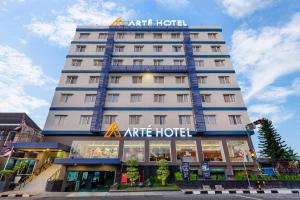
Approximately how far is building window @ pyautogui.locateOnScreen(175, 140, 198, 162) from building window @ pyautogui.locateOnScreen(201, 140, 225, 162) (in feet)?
4.38

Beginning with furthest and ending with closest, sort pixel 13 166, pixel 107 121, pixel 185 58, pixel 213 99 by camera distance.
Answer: pixel 185 58 < pixel 213 99 < pixel 107 121 < pixel 13 166

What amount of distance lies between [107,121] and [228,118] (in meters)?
18.7

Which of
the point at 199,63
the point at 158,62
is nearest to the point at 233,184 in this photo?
the point at 199,63

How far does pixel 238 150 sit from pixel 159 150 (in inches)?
448

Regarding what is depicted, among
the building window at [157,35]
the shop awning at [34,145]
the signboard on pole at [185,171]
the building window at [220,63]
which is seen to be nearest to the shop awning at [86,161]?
the shop awning at [34,145]

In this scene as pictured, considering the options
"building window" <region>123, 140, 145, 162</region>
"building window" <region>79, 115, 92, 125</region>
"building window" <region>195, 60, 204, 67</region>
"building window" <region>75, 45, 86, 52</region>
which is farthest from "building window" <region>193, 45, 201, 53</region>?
"building window" <region>79, 115, 92, 125</region>

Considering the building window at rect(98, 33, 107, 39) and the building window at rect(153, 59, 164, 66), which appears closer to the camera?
the building window at rect(153, 59, 164, 66)

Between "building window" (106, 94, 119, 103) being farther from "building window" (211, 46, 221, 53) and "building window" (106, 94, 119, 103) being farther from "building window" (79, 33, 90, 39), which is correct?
"building window" (211, 46, 221, 53)

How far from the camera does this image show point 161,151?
2370 cm

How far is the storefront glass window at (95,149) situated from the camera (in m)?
22.9

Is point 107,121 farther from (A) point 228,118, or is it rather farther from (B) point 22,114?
(A) point 228,118

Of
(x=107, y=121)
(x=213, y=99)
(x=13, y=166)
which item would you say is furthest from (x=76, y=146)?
(x=213, y=99)

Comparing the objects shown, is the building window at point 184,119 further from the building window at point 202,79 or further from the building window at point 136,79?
the building window at point 136,79

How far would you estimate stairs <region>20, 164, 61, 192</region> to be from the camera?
58.3ft
